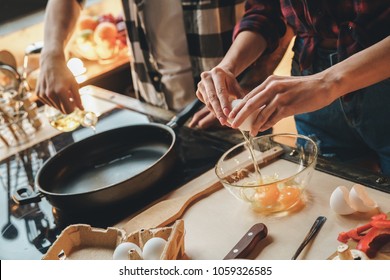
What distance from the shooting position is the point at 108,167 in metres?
1.21

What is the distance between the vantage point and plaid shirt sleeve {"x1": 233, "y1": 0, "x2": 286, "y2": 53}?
1.23 meters

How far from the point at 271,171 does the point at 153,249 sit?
365 mm

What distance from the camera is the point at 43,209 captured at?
3.64 ft

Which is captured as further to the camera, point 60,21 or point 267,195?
point 60,21

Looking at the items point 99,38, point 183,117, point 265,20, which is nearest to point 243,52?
point 265,20

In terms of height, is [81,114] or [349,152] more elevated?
[81,114]

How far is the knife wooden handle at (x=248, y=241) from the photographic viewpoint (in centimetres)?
83

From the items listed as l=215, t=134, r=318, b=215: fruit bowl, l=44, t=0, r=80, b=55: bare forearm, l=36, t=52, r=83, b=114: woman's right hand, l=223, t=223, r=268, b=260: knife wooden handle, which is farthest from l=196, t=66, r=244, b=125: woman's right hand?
l=44, t=0, r=80, b=55: bare forearm

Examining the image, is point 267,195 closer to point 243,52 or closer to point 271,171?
point 271,171

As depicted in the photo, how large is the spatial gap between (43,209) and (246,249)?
0.50 m

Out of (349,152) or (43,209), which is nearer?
(43,209)

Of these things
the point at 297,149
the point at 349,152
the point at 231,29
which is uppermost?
the point at 231,29
